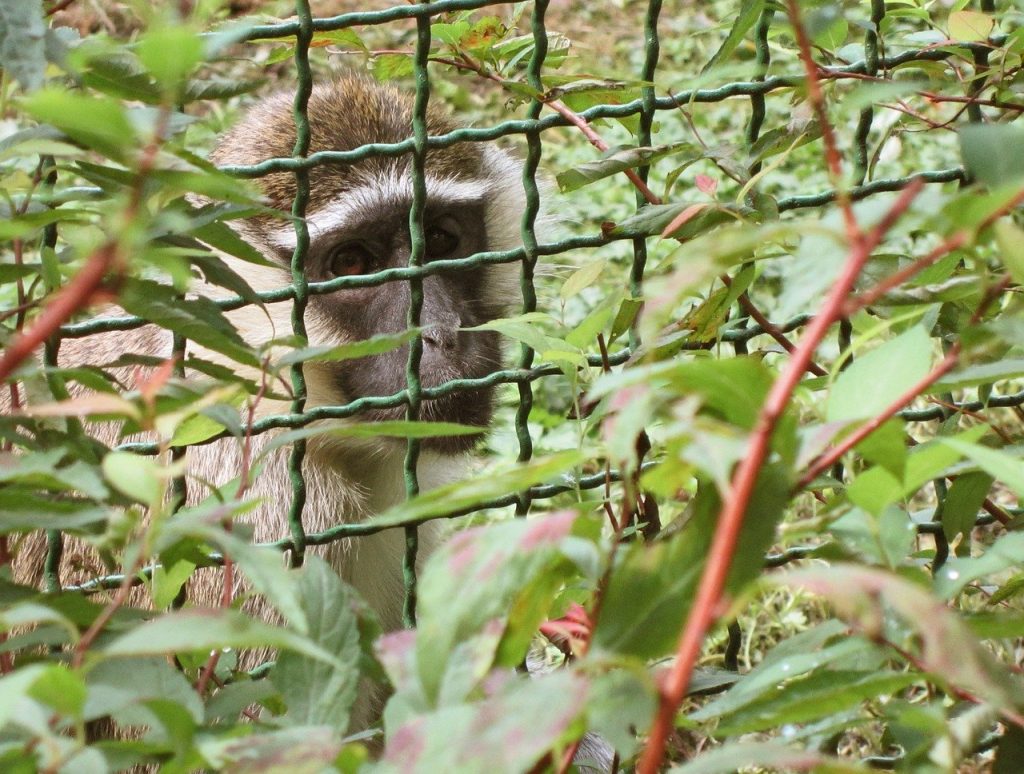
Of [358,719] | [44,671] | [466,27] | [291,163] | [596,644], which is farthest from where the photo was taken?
[358,719]

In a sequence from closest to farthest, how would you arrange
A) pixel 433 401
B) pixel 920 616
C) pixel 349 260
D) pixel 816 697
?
pixel 920 616 < pixel 816 697 < pixel 433 401 < pixel 349 260

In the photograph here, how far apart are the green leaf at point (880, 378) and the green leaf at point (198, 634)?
0.38m

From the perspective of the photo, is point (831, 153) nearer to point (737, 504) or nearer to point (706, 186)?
point (737, 504)

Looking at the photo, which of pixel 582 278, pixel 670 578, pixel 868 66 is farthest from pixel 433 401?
pixel 670 578

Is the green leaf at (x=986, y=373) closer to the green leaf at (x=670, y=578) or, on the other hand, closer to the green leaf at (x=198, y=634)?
the green leaf at (x=670, y=578)

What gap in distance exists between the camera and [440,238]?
8.79ft

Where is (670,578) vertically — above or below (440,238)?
below

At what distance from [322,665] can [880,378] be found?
459 millimetres

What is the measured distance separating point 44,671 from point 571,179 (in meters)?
1.05

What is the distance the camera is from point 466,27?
5.14 feet

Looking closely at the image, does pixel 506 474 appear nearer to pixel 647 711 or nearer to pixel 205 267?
pixel 647 711

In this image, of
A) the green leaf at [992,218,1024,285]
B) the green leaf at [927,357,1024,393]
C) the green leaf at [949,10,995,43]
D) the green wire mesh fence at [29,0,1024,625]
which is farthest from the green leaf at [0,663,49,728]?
the green leaf at [949,10,995,43]

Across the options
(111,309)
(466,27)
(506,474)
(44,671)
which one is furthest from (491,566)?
(111,309)

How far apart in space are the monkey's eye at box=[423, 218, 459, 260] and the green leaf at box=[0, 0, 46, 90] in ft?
5.52
